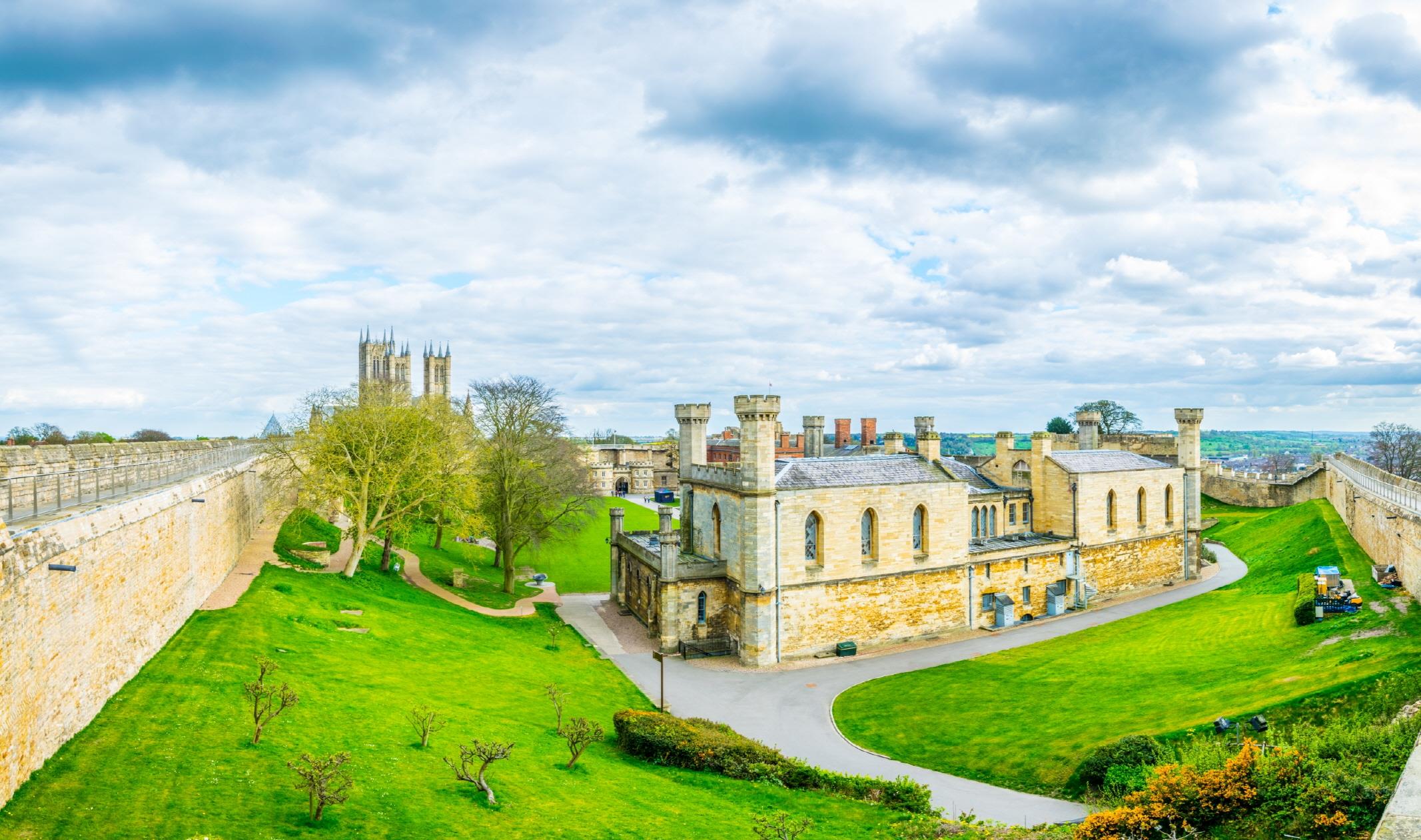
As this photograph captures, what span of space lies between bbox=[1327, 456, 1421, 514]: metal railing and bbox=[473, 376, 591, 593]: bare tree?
38900 mm

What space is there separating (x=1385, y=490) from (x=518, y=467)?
146 ft

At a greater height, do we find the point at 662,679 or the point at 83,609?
the point at 83,609

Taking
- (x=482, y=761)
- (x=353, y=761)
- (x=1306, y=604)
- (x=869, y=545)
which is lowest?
(x=482, y=761)

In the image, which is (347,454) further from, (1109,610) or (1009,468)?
(1109,610)

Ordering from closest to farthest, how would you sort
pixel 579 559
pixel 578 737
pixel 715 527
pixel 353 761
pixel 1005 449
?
pixel 353 761 → pixel 578 737 → pixel 715 527 → pixel 1005 449 → pixel 579 559

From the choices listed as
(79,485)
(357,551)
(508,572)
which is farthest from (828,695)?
(79,485)

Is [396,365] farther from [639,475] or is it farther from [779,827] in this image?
[779,827]

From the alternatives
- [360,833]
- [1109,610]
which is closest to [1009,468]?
[1109,610]

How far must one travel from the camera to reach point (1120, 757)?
1912 cm

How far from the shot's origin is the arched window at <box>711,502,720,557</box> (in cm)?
3622

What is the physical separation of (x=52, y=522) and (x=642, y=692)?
19.4 m

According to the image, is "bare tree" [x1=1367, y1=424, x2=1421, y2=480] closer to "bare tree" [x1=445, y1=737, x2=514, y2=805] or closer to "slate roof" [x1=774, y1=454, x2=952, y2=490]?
"slate roof" [x1=774, y1=454, x2=952, y2=490]

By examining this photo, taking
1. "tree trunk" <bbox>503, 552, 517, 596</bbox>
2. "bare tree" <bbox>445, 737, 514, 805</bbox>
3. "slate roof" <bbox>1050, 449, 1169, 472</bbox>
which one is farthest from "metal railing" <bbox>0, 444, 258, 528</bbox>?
"slate roof" <bbox>1050, 449, 1169, 472</bbox>

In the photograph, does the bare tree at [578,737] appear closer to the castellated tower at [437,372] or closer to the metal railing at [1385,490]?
the metal railing at [1385,490]
